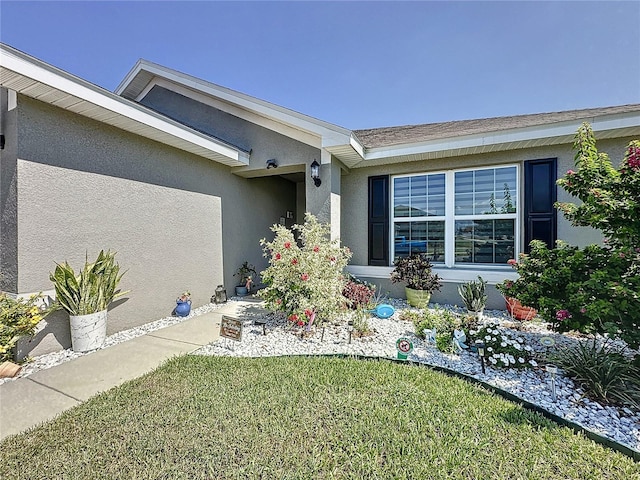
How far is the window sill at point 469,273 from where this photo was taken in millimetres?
7094

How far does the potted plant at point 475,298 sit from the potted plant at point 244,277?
235 inches

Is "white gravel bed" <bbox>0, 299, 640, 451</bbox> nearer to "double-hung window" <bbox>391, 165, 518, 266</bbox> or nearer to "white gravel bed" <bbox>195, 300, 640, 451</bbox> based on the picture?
"white gravel bed" <bbox>195, 300, 640, 451</bbox>

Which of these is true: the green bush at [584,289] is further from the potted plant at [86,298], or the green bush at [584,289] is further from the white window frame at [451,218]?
the potted plant at [86,298]

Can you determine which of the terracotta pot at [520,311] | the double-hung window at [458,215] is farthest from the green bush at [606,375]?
the double-hung window at [458,215]

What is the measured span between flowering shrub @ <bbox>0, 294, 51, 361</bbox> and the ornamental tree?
7.51m

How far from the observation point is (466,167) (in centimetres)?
756

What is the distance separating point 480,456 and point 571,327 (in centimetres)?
262

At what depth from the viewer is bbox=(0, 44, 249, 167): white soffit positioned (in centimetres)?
401

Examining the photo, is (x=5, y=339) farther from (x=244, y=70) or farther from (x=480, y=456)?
(x=244, y=70)

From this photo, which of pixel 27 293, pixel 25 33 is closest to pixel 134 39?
pixel 25 33

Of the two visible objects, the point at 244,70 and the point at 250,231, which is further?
the point at 244,70

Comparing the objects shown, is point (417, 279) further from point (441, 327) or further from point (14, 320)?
point (14, 320)

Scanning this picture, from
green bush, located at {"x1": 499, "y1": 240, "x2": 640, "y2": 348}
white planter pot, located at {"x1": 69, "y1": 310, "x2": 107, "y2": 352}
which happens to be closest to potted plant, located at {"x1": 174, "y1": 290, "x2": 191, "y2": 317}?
white planter pot, located at {"x1": 69, "y1": 310, "x2": 107, "y2": 352}

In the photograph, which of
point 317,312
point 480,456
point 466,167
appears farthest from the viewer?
point 466,167
